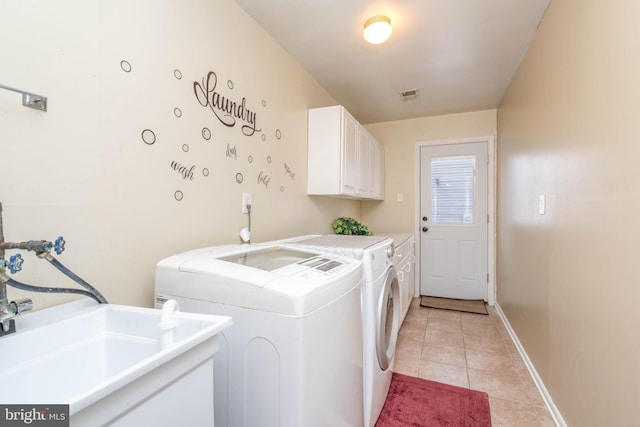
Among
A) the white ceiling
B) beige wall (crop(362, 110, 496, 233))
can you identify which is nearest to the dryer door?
the white ceiling

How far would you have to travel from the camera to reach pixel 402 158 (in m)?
4.04

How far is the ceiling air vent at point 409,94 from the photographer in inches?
120

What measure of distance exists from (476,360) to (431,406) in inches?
29.8

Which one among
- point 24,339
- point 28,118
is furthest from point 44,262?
point 28,118

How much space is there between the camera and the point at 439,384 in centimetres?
200

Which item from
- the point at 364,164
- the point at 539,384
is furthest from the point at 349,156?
the point at 539,384

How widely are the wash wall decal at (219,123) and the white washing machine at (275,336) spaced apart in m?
0.51

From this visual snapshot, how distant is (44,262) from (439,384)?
7.26ft

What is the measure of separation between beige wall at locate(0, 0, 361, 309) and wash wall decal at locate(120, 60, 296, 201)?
1 cm

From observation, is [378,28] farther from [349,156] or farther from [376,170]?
[376,170]

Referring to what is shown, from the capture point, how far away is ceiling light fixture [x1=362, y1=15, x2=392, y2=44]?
189cm

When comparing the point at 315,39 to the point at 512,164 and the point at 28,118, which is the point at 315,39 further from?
the point at 512,164

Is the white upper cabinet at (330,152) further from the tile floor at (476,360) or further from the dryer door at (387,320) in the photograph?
the tile floor at (476,360)

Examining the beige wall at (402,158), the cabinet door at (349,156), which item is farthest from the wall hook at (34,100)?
the beige wall at (402,158)
